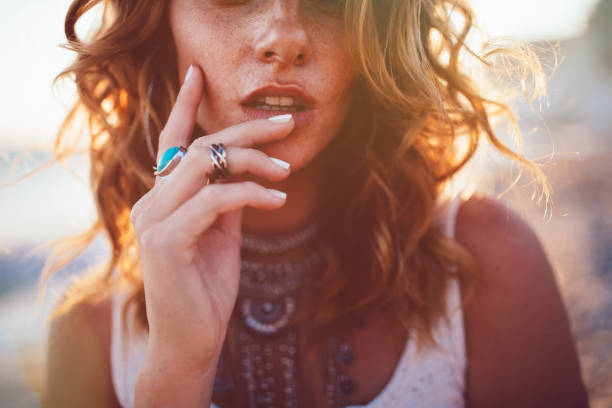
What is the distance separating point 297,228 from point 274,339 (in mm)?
472

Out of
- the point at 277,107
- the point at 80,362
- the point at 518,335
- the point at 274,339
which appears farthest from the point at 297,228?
the point at 80,362

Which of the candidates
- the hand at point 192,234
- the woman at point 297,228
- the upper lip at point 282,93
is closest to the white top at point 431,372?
the woman at point 297,228

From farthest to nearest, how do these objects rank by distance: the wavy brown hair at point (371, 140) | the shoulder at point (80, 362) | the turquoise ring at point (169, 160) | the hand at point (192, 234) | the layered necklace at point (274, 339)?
the shoulder at point (80, 362) < the layered necklace at point (274, 339) < the wavy brown hair at point (371, 140) < the turquoise ring at point (169, 160) < the hand at point (192, 234)

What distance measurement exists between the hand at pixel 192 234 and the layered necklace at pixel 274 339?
0.44 meters

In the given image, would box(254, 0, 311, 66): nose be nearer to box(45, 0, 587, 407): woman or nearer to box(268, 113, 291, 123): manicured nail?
box(45, 0, 587, 407): woman

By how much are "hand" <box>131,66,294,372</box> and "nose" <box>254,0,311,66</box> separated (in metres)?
0.19

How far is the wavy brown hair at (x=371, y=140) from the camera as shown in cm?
147

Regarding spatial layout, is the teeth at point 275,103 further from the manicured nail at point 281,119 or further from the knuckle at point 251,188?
the knuckle at point 251,188

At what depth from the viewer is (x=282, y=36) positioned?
46.5 inches

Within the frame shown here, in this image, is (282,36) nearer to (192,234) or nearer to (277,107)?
(277,107)

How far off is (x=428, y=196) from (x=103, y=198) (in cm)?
143

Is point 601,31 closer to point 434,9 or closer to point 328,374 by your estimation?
point 434,9

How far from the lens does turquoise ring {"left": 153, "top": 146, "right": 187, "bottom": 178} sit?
1228mm

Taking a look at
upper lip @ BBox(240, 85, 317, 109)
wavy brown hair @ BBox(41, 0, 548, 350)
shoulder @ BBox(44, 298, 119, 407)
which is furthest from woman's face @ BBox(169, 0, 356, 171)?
shoulder @ BBox(44, 298, 119, 407)
